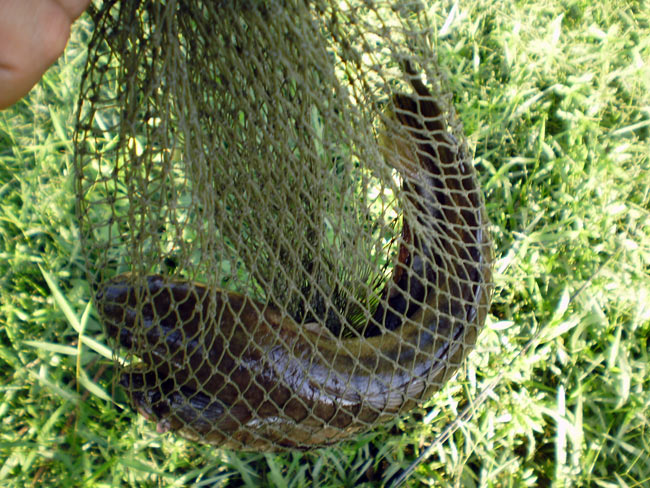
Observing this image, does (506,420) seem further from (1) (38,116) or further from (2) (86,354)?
(1) (38,116)

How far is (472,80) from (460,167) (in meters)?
1.55

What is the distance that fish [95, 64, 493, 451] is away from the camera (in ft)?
4.78

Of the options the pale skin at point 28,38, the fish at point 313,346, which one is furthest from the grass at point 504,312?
the pale skin at point 28,38

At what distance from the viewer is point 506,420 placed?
205 centimetres

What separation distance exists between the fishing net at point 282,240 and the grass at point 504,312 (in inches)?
21.2

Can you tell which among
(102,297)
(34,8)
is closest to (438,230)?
(102,297)

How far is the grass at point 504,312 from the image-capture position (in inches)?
78.8

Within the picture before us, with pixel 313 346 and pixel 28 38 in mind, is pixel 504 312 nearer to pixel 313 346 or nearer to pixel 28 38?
pixel 313 346

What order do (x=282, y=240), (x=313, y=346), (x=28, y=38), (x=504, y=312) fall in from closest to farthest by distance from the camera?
(x=28, y=38), (x=282, y=240), (x=313, y=346), (x=504, y=312)

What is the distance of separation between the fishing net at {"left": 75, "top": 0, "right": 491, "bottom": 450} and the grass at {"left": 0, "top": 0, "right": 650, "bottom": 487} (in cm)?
54

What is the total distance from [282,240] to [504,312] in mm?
1399

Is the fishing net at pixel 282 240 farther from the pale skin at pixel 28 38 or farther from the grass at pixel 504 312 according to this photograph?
the grass at pixel 504 312

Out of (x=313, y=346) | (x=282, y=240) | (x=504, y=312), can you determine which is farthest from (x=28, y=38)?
(x=504, y=312)

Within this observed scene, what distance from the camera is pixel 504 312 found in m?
2.33
